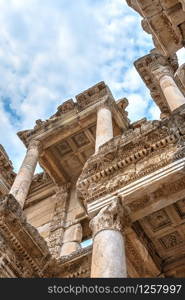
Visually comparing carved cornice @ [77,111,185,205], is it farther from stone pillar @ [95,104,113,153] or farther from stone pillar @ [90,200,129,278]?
stone pillar @ [95,104,113,153]

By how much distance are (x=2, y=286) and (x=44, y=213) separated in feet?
38.3

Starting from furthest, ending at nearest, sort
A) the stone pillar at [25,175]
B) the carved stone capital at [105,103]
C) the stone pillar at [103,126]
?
the carved stone capital at [105,103] < the stone pillar at [25,175] < the stone pillar at [103,126]

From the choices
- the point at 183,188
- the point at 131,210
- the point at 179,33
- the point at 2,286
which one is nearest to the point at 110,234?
the point at 131,210

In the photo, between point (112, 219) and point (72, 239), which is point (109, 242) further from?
point (72, 239)

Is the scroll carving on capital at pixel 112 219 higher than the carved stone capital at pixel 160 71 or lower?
lower

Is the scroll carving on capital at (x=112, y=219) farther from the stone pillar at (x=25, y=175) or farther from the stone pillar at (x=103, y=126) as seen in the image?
the stone pillar at (x=25, y=175)

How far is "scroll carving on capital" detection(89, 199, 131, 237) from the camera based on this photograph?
26.1 ft

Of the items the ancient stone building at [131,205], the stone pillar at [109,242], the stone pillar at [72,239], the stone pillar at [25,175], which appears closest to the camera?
the stone pillar at [109,242]

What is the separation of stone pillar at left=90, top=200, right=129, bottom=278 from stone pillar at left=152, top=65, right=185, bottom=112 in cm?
586

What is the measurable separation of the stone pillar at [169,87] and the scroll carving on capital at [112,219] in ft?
18.4

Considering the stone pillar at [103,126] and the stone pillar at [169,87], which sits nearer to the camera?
the stone pillar at [103,126]

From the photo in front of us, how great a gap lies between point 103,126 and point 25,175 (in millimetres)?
3199

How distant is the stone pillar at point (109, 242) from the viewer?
686 centimetres

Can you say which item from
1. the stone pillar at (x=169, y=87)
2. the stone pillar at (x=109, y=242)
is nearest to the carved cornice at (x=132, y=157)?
the stone pillar at (x=109, y=242)
